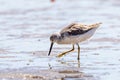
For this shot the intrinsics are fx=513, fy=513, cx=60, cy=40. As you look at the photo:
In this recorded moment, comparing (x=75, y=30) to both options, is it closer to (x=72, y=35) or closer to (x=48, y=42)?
(x=72, y=35)

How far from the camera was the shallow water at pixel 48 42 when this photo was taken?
10.8 meters

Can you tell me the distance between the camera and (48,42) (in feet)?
47.9

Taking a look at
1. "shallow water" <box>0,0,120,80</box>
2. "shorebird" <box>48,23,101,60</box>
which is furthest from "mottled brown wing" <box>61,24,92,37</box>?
"shallow water" <box>0,0,120,80</box>

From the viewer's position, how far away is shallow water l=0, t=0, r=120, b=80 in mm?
10828

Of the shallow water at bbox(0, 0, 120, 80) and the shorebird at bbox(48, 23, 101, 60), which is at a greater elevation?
the shorebird at bbox(48, 23, 101, 60)

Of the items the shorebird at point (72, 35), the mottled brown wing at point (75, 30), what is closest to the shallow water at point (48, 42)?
the shorebird at point (72, 35)

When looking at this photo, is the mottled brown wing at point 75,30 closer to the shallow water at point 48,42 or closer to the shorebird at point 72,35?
the shorebird at point 72,35

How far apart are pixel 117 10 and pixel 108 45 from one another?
6.76 metres

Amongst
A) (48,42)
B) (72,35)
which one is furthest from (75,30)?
(48,42)

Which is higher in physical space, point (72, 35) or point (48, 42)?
point (72, 35)

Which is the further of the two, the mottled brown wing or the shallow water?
the mottled brown wing

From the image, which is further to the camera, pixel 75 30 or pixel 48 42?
pixel 48 42

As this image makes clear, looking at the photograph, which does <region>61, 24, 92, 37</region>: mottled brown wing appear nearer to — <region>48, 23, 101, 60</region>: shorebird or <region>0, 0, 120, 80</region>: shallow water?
<region>48, 23, 101, 60</region>: shorebird

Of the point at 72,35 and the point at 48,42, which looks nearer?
the point at 72,35
